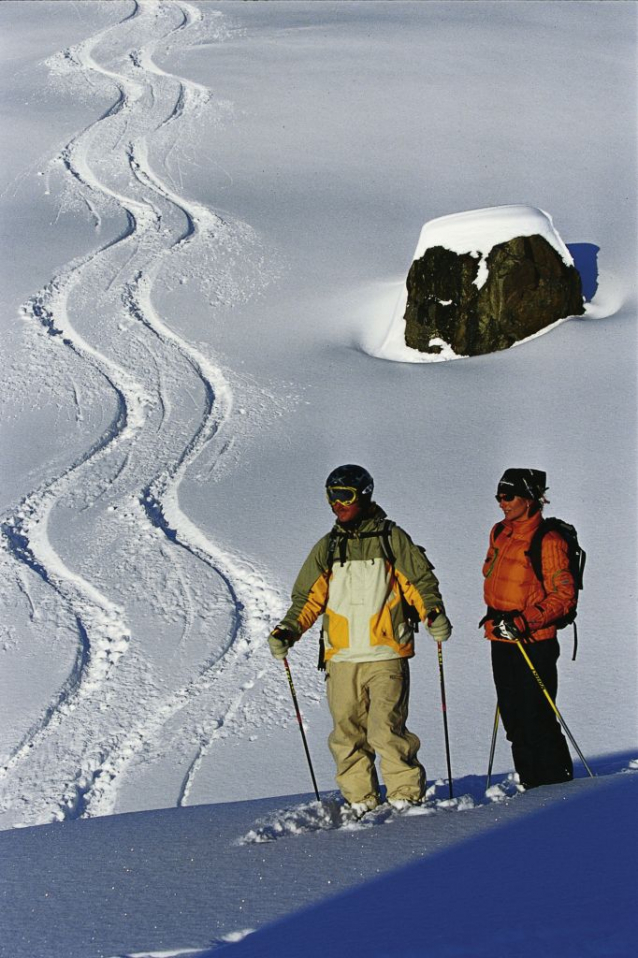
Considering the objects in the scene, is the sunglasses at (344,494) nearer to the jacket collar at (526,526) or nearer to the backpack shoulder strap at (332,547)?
the backpack shoulder strap at (332,547)

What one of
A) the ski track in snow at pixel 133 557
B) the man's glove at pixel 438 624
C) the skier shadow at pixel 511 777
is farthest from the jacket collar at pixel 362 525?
the ski track in snow at pixel 133 557

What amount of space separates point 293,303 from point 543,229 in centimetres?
386

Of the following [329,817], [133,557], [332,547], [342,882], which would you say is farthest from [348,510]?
[133,557]

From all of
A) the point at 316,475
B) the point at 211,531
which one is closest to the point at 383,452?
the point at 316,475

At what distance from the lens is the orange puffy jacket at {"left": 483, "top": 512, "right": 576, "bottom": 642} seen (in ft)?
14.5

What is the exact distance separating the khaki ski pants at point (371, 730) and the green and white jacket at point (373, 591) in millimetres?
89

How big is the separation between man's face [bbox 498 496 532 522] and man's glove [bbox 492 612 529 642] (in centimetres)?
42

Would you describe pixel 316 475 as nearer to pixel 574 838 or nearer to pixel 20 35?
pixel 574 838

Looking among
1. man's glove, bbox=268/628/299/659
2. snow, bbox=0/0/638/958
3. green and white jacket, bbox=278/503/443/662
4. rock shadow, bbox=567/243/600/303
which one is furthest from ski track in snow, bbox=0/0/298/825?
rock shadow, bbox=567/243/600/303

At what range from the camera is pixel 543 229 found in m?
11.5

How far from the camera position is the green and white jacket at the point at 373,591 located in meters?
4.32

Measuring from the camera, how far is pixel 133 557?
8312 mm

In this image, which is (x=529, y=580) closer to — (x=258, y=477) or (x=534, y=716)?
(x=534, y=716)

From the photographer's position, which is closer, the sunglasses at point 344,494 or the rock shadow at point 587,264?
the sunglasses at point 344,494
